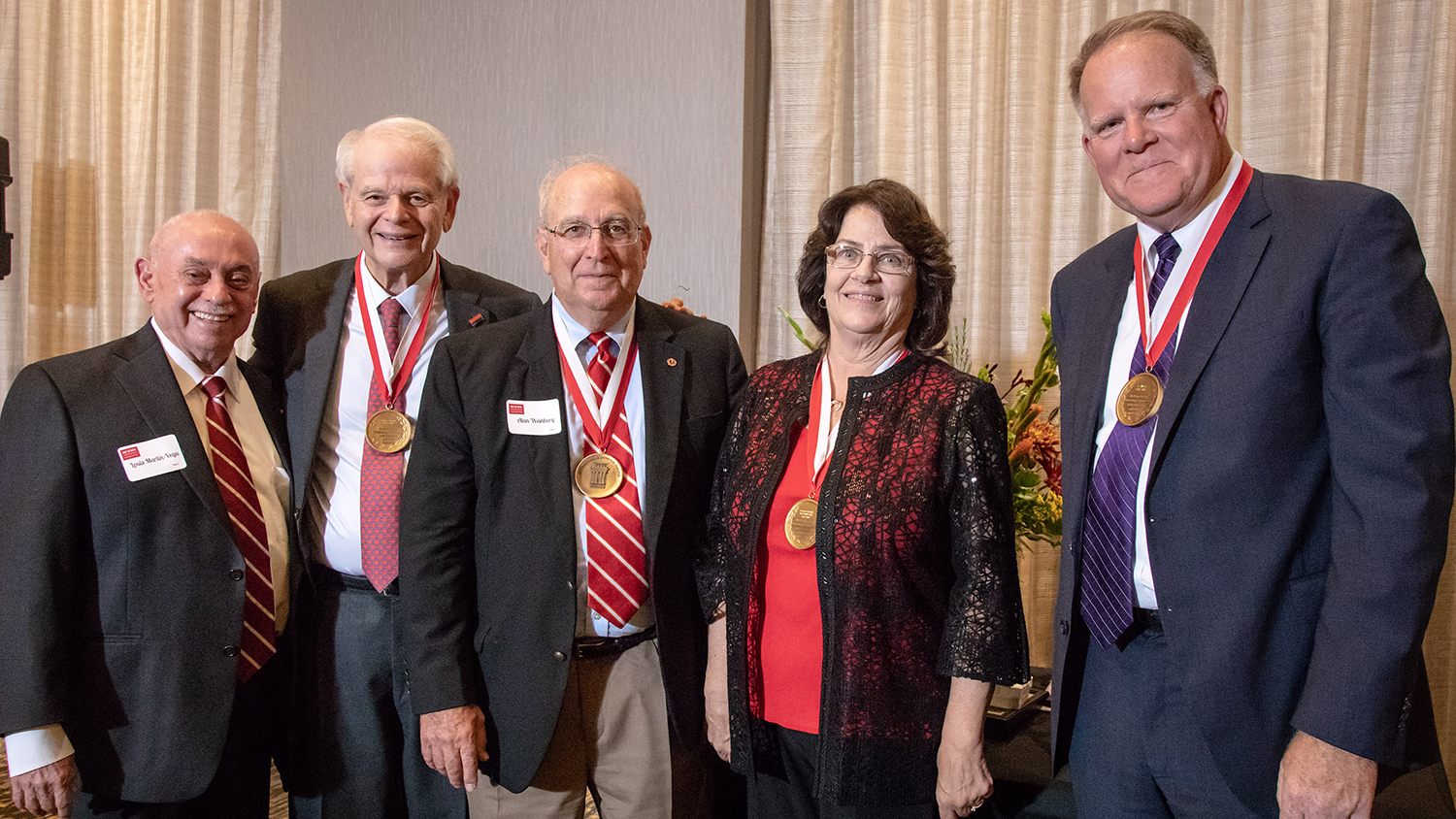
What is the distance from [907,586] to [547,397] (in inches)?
33.4

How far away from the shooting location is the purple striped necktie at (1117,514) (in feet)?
5.16

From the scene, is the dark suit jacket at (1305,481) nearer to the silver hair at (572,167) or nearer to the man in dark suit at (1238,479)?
the man in dark suit at (1238,479)

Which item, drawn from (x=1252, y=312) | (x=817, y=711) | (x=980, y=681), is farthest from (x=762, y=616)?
(x=1252, y=312)

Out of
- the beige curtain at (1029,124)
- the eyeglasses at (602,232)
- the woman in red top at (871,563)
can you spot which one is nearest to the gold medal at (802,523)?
the woman in red top at (871,563)

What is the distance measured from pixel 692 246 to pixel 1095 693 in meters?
2.58

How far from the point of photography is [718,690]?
6.56 ft

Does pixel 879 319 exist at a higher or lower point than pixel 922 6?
lower

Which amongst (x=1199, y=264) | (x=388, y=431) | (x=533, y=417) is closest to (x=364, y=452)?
(x=388, y=431)

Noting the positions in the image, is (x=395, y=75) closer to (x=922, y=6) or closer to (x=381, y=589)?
(x=922, y=6)

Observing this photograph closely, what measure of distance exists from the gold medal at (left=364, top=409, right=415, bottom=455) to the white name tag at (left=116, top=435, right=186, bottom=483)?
396mm

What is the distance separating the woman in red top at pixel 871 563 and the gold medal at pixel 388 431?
802mm

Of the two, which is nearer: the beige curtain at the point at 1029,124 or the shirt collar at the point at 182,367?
the shirt collar at the point at 182,367

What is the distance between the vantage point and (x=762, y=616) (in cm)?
190

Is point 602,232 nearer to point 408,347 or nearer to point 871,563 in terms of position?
point 408,347
